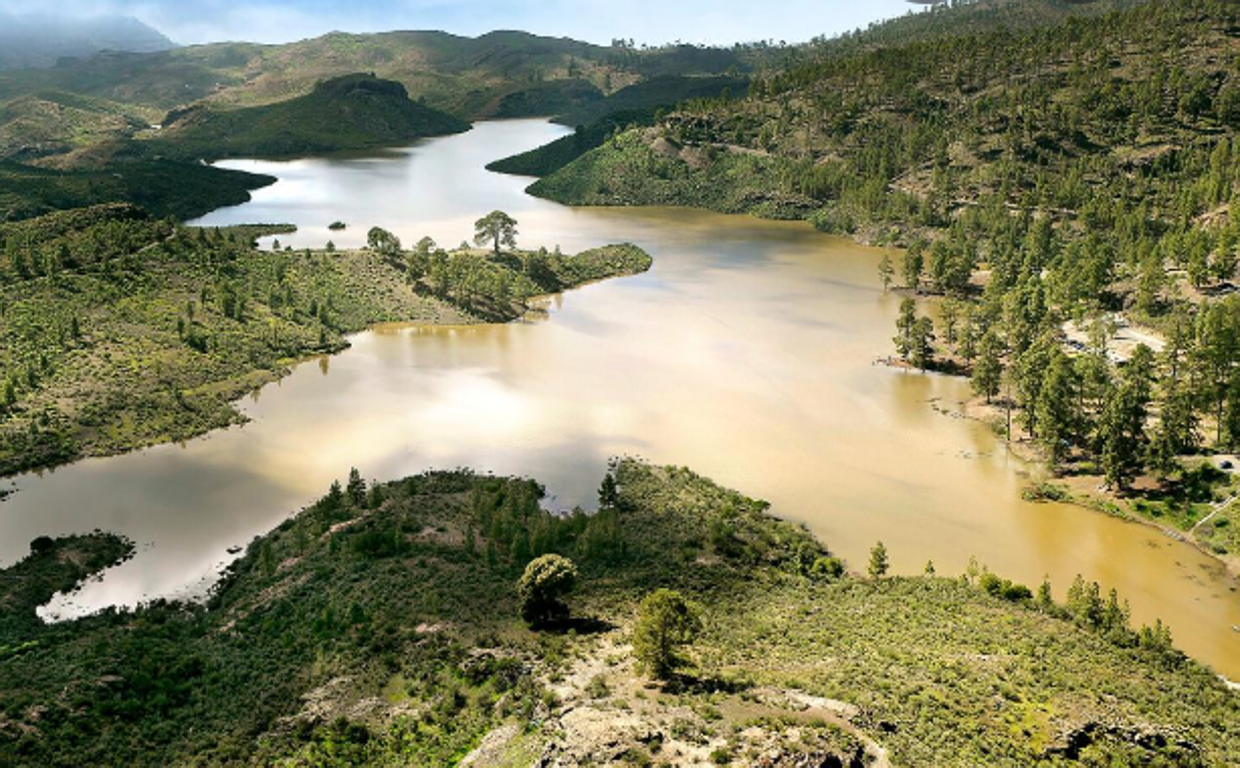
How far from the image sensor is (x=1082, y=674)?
29.7 metres

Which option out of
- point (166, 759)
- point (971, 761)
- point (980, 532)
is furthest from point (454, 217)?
point (971, 761)

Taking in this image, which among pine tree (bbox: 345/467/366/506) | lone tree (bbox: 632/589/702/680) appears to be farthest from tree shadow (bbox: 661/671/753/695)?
pine tree (bbox: 345/467/366/506)

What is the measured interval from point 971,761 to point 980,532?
25.2 m

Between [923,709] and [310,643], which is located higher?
[923,709]

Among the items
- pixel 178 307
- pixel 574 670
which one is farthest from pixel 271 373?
pixel 574 670

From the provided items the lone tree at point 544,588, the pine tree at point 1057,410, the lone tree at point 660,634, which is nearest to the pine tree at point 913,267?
the pine tree at point 1057,410

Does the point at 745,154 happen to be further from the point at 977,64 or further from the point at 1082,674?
the point at 1082,674

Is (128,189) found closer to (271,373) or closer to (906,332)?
(271,373)

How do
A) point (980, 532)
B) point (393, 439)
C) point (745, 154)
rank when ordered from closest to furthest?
1. point (980, 532)
2. point (393, 439)
3. point (745, 154)

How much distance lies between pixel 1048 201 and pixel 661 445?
85.8 metres

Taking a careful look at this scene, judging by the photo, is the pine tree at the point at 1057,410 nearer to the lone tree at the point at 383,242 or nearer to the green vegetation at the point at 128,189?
the lone tree at the point at 383,242

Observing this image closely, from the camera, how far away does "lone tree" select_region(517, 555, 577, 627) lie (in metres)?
35.1

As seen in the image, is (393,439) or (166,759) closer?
(166,759)

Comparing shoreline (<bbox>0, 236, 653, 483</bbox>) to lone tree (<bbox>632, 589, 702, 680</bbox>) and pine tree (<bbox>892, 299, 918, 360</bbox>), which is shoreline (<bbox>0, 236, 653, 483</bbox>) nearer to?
pine tree (<bbox>892, 299, 918, 360</bbox>)
